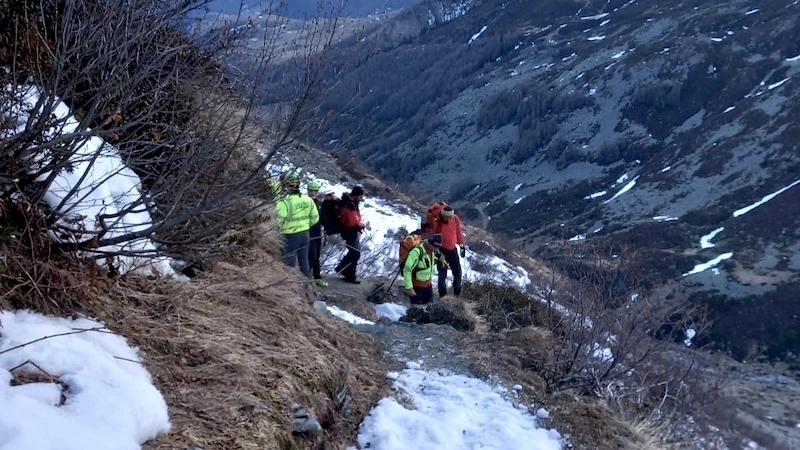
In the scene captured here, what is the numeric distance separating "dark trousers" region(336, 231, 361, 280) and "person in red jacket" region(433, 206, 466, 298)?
1.21 metres

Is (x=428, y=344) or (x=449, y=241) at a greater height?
(x=428, y=344)

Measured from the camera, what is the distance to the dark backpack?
11.0 m

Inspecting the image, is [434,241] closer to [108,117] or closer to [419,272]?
[419,272]

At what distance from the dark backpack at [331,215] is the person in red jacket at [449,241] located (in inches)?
57.5

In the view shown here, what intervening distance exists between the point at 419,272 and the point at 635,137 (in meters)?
89.6

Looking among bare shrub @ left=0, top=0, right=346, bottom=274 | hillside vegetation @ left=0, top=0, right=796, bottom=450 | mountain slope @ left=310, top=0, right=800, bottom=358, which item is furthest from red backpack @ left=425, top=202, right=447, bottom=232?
mountain slope @ left=310, top=0, right=800, bottom=358

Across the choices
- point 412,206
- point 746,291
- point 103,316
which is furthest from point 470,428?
point 746,291

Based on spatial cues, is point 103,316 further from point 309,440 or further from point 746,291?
point 746,291

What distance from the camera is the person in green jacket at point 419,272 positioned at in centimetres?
1059

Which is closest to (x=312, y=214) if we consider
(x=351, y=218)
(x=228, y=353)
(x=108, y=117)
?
(x=351, y=218)

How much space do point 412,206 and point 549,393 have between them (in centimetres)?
2824

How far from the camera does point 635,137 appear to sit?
94.6 meters

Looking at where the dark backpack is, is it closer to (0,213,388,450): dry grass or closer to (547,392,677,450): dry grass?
(0,213,388,450): dry grass

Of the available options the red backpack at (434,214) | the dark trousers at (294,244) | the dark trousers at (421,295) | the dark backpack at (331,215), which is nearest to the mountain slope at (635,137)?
the red backpack at (434,214)
